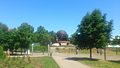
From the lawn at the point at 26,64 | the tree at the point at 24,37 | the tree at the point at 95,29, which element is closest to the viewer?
Result: the lawn at the point at 26,64

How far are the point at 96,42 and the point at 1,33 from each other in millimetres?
28601

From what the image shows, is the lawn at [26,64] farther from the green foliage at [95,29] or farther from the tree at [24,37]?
the tree at [24,37]

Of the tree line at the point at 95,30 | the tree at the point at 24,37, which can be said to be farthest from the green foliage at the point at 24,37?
the tree line at the point at 95,30

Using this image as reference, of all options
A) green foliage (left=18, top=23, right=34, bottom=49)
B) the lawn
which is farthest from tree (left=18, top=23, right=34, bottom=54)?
the lawn

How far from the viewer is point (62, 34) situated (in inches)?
6147

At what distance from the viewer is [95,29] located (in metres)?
39.7

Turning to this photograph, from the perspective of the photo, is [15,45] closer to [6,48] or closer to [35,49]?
[6,48]

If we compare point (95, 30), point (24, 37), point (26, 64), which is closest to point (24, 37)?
point (24, 37)

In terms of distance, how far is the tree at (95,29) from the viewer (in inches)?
1558

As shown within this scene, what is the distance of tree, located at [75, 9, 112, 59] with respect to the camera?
130ft

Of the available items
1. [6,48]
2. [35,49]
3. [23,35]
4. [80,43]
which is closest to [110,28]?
[80,43]

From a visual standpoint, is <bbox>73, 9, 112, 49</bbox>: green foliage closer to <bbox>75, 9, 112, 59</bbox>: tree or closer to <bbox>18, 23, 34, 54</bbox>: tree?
<bbox>75, 9, 112, 59</bbox>: tree

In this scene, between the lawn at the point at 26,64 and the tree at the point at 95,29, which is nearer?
the lawn at the point at 26,64

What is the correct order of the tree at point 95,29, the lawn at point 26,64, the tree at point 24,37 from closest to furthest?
the lawn at point 26,64, the tree at point 95,29, the tree at point 24,37
